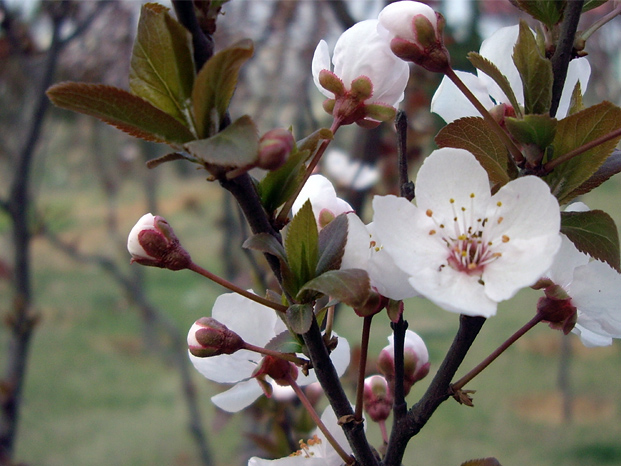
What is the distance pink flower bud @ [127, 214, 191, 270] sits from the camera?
47 cm

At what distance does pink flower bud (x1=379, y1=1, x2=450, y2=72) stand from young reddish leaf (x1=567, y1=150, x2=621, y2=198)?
0.15 metres

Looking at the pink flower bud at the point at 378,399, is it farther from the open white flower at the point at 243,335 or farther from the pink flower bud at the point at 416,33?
the pink flower bud at the point at 416,33

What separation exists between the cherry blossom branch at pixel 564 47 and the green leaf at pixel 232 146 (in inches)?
9.8

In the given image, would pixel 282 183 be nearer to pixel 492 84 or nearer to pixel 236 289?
pixel 236 289

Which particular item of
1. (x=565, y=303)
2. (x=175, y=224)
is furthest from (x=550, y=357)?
(x=175, y=224)

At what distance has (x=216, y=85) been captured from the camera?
0.40m

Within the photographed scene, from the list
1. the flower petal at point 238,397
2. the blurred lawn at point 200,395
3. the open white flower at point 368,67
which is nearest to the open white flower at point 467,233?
the open white flower at point 368,67

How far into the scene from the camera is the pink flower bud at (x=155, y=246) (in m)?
0.47

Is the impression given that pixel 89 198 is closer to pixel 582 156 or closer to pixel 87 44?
pixel 87 44

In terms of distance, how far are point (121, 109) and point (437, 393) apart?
1.10 feet

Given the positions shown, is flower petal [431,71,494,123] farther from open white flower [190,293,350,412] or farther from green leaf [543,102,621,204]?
open white flower [190,293,350,412]

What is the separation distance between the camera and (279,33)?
279cm

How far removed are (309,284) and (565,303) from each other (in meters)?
0.24

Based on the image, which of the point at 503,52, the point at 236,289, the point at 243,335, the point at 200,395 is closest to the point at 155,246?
the point at 236,289
